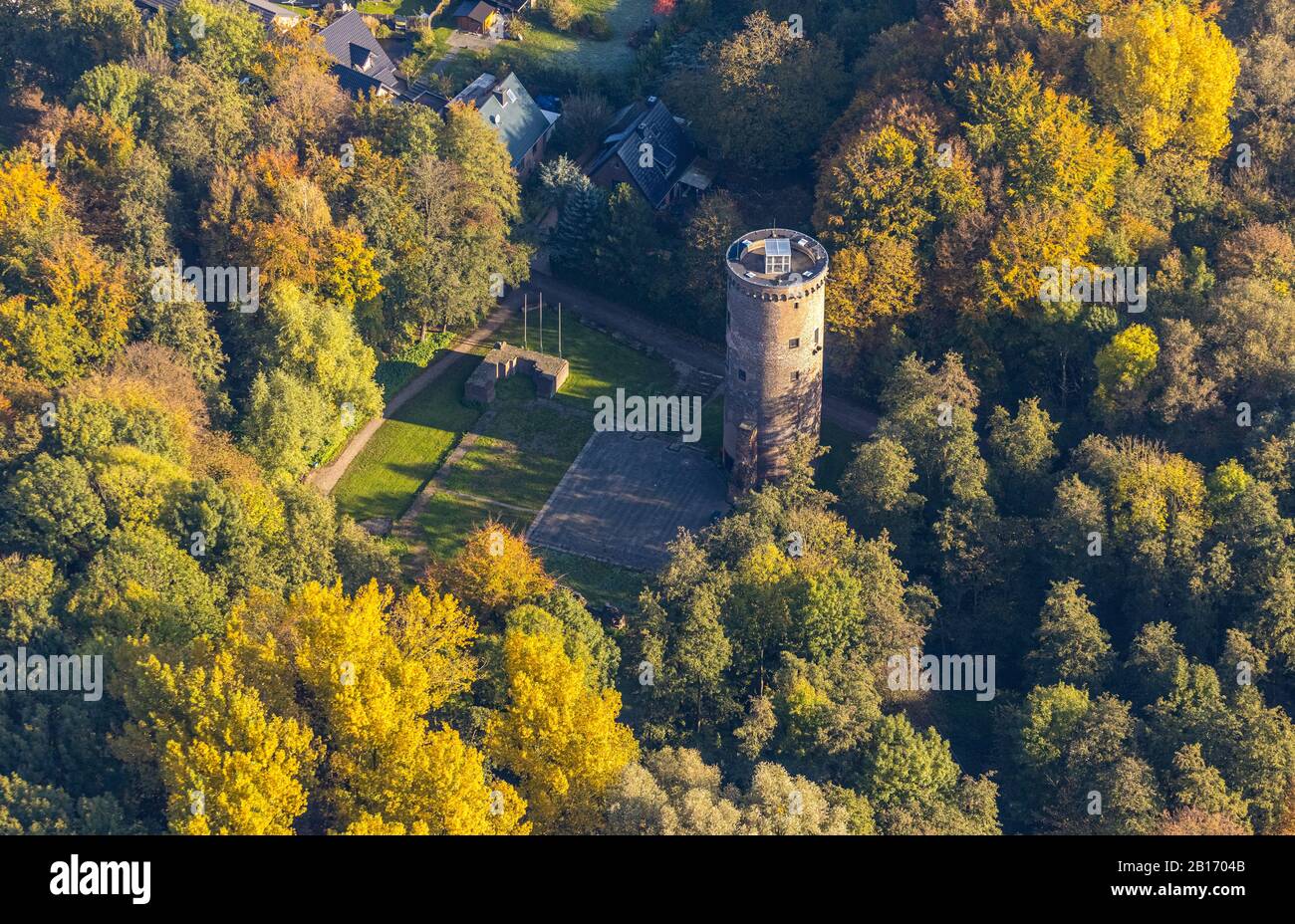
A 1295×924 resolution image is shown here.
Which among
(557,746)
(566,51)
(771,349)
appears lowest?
(557,746)

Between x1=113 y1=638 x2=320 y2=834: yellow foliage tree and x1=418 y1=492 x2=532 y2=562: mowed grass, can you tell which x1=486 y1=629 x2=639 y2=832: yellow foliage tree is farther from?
x1=418 y1=492 x2=532 y2=562: mowed grass

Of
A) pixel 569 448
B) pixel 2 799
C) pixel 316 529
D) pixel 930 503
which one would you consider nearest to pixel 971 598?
pixel 930 503

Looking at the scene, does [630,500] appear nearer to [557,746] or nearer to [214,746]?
[557,746]

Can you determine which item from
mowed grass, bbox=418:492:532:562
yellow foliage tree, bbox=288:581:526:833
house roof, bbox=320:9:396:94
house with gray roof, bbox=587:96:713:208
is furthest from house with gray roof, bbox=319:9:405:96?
yellow foliage tree, bbox=288:581:526:833

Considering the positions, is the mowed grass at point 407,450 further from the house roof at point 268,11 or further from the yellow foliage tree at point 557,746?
the house roof at point 268,11

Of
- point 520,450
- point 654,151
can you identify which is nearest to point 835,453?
point 520,450

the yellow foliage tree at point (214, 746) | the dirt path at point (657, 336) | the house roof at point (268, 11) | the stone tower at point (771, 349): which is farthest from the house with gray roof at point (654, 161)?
the yellow foliage tree at point (214, 746)

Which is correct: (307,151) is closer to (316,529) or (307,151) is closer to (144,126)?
(144,126)
